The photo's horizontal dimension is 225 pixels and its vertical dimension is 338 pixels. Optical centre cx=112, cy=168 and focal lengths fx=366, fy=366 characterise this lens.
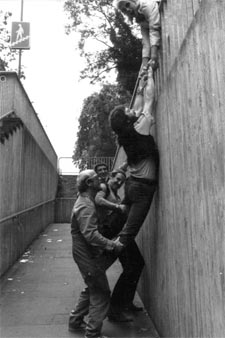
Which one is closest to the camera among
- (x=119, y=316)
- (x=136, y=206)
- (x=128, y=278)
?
(x=136, y=206)

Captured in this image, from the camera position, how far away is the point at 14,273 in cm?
709

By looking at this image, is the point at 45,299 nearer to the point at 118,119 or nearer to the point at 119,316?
the point at 119,316

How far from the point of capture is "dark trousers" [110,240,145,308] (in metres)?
4.51

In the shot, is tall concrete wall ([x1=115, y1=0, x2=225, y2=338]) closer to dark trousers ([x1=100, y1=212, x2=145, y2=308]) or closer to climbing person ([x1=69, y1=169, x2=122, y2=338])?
dark trousers ([x1=100, y1=212, x2=145, y2=308])

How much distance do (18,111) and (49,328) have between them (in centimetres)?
529

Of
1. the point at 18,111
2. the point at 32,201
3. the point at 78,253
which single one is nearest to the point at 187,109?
the point at 78,253

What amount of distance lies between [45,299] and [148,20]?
13.5 feet

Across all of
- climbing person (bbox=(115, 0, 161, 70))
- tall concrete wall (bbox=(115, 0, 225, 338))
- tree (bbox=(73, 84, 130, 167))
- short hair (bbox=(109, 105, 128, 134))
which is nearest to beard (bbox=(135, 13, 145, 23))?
climbing person (bbox=(115, 0, 161, 70))

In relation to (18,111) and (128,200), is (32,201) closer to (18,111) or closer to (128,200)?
(18,111)

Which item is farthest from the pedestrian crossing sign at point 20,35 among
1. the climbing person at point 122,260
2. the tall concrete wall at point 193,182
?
the tall concrete wall at point 193,182

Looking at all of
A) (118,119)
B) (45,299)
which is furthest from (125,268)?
(118,119)

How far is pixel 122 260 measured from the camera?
471 cm

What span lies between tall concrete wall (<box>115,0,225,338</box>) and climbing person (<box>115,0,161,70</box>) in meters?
0.17

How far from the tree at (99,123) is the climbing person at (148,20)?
934 inches
